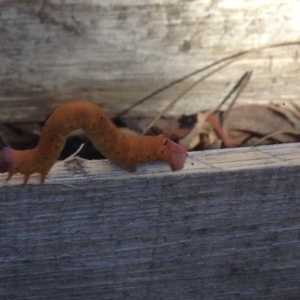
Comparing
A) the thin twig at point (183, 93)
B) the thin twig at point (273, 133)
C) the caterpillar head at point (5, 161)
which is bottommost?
the thin twig at point (273, 133)

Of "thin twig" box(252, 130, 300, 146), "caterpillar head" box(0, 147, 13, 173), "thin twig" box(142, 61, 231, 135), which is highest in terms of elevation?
"caterpillar head" box(0, 147, 13, 173)

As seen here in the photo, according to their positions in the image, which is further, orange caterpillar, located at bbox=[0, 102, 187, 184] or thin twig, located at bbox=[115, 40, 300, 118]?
thin twig, located at bbox=[115, 40, 300, 118]

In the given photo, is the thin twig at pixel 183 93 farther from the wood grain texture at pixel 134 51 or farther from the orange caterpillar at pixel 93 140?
the orange caterpillar at pixel 93 140

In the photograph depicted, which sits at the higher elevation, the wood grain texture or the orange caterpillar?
the orange caterpillar

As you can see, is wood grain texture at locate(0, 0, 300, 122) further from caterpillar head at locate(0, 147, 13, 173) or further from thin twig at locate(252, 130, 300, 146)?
caterpillar head at locate(0, 147, 13, 173)

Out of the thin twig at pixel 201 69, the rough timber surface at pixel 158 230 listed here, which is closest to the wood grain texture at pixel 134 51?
the thin twig at pixel 201 69

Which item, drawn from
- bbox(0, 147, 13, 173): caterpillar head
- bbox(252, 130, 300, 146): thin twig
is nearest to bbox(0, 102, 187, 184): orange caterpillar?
bbox(0, 147, 13, 173): caterpillar head

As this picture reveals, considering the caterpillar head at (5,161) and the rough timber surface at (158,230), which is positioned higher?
the caterpillar head at (5,161)
